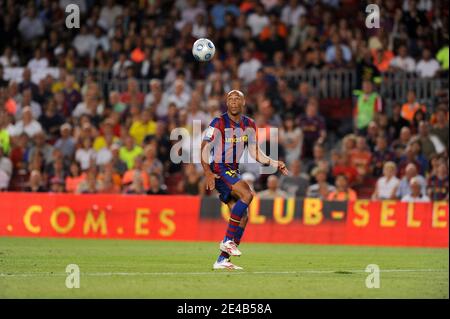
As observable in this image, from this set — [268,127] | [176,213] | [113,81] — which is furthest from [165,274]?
[113,81]

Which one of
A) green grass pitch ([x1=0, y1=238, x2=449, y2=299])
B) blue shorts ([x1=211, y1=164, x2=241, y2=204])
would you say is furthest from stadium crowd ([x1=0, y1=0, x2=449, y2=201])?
blue shorts ([x1=211, y1=164, x2=241, y2=204])

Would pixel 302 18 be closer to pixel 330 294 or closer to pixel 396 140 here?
pixel 396 140

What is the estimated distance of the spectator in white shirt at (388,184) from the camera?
2308 cm

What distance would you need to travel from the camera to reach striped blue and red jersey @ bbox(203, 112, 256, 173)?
590 inches

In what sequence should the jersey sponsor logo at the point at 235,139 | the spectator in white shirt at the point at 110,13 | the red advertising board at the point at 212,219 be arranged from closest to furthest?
the jersey sponsor logo at the point at 235,139
the red advertising board at the point at 212,219
the spectator in white shirt at the point at 110,13

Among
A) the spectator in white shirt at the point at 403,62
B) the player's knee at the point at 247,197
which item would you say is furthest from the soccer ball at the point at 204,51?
the spectator in white shirt at the point at 403,62

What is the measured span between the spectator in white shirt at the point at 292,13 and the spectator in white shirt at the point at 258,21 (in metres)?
0.49

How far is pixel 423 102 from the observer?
83.9 feet

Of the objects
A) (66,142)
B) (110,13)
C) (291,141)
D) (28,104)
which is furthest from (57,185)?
(110,13)

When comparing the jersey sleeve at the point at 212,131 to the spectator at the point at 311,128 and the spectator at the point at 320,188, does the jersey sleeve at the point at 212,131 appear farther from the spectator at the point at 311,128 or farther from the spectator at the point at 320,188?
the spectator at the point at 311,128

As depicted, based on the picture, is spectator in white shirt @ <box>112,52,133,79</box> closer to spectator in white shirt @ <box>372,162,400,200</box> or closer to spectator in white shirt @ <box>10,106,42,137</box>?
spectator in white shirt @ <box>10,106,42,137</box>

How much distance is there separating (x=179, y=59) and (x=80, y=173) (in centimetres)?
440

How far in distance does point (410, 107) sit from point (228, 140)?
36.1 ft

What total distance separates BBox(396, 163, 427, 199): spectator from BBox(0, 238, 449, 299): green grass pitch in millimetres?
2299
